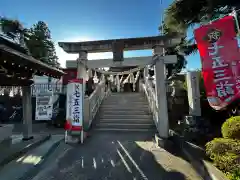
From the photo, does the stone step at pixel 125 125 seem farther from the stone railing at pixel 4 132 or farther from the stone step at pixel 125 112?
the stone railing at pixel 4 132

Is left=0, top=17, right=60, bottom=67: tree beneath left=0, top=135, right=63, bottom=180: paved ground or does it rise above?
above

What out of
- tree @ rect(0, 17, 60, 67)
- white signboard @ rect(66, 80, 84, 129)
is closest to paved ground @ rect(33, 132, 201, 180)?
white signboard @ rect(66, 80, 84, 129)

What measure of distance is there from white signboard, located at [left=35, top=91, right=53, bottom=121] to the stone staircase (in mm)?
4080

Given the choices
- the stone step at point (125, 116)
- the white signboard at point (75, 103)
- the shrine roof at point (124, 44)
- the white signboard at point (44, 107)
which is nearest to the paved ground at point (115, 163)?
the white signboard at point (75, 103)

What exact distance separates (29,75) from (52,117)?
19.3 ft

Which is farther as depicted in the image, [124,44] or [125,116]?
[125,116]

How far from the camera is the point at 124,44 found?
6.48 m

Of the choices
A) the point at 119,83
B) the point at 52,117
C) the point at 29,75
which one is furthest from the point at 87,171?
the point at 119,83

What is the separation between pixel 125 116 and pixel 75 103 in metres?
3.22

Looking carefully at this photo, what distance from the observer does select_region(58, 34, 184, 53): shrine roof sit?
6152 mm

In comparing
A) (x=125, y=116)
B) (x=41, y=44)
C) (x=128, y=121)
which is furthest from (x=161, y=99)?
(x=41, y=44)

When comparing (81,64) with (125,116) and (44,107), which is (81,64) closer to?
(125,116)

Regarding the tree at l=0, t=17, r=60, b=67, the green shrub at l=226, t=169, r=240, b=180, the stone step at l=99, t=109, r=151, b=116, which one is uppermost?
the tree at l=0, t=17, r=60, b=67

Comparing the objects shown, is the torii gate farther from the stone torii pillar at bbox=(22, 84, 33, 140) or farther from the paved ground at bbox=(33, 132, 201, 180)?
the stone torii pillar at bbox=(22, 84, 33, 140)
